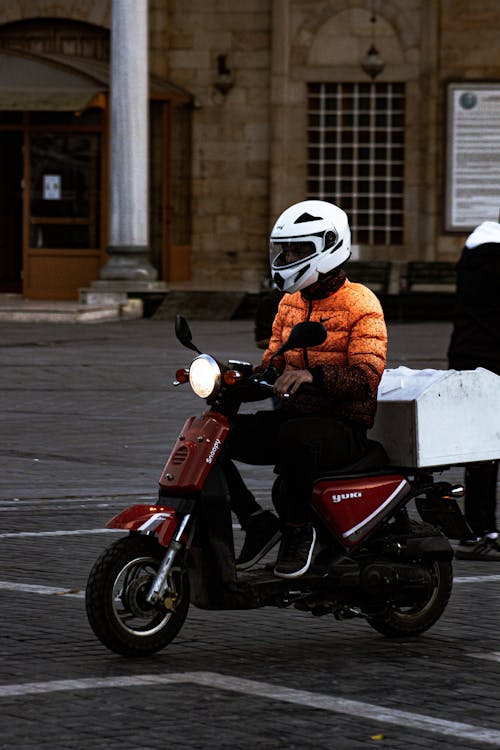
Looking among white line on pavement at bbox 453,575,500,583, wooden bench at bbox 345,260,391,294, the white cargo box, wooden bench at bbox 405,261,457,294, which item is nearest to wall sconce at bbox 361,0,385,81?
wooden bench at bbox 345,260,391,294

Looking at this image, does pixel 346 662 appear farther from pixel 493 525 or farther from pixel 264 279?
pixel 264 279

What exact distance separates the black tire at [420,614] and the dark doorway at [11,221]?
24270 millimetres

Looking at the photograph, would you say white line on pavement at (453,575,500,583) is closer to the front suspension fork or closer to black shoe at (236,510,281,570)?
black shoe at (236,510,281,570)

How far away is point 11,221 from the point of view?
31.0 meters

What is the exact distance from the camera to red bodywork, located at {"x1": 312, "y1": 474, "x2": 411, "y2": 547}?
664 cm

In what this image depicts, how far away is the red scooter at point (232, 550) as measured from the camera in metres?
6.29

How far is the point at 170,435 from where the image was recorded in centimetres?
1348

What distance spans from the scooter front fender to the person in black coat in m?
2.96

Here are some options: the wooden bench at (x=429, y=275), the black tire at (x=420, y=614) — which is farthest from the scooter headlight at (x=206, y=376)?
the wooden bench at (x=429, y=275)

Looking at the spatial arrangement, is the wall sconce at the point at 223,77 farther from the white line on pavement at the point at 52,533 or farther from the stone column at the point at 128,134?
the white line on pavement at the point at 52,533

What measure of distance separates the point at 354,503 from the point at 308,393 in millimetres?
436

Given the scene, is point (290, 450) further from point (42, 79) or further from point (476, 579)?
point (42, 79)

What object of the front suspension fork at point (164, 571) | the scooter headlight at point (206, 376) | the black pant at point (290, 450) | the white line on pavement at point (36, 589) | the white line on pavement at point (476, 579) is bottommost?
the white line on pavement at point (476, 579)

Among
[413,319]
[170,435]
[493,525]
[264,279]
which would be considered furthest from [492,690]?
[264,279]
